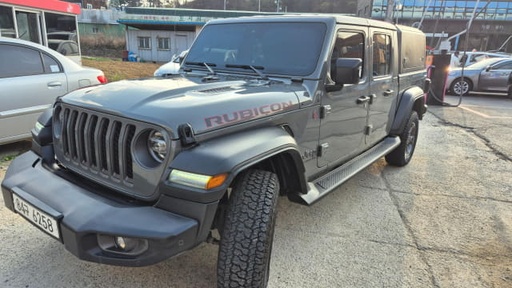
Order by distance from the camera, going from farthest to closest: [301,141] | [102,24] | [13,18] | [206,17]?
[102,24], [206,17], [13,18], [301,141]

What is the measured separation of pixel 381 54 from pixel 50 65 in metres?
4.30

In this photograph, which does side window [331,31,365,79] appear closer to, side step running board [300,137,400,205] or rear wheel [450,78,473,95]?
side step running board [300,137,400,205]

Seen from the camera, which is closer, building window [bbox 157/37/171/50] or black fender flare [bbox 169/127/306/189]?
black fender flare [bbox 169/127/306/189]

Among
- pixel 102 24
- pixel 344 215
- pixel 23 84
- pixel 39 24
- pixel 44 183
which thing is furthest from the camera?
pixel 102 24

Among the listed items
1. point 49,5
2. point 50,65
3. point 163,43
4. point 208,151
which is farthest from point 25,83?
point 163,43

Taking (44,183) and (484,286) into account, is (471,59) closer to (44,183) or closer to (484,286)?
(484,286)

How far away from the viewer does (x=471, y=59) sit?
16.2 m

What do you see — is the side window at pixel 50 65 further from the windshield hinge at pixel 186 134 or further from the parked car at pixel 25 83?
the windshield hinge at pixel 186 134

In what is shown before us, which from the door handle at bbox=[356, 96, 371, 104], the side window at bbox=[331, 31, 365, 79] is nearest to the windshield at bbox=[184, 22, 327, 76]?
the side window at bbox=[331, 31, 365, 79]

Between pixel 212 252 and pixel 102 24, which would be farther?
pixel 102 24

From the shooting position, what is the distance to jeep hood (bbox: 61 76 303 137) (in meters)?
2.15

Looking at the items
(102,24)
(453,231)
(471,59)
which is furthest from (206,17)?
(453,231)

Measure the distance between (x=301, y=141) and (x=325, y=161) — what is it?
54 cm

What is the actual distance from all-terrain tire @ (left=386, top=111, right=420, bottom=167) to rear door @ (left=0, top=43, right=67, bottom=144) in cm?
459
